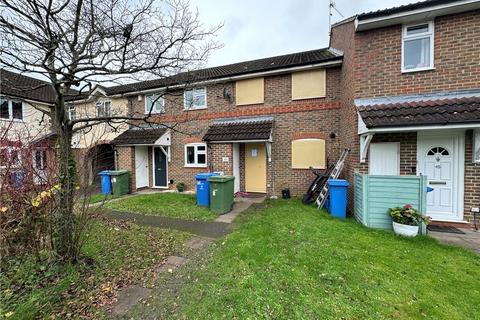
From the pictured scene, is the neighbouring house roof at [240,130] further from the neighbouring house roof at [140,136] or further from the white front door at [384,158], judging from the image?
the white front door at [384,158]

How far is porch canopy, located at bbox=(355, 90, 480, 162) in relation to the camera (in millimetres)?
5234

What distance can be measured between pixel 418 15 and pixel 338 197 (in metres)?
→ 5.47

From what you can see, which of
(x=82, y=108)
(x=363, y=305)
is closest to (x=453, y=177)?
(x=363, y=305)

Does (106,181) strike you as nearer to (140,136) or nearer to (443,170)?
(140,136)

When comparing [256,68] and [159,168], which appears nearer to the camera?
[256,68]

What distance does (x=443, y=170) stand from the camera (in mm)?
6109

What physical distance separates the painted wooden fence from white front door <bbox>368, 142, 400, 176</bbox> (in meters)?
1.02

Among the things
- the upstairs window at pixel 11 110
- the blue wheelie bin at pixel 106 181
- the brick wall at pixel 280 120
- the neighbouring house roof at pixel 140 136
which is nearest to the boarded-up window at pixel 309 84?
the brick wall at pixel 280 120

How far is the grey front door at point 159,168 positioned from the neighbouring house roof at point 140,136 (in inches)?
41.2

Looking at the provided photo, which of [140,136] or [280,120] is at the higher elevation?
[280,120]

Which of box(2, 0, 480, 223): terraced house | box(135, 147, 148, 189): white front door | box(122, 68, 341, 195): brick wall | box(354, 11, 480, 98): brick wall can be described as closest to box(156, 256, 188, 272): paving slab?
box(2, 0, 480, 223): terraced house

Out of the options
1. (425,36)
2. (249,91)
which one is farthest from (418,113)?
(249,91)

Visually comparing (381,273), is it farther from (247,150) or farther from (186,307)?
(247,150)

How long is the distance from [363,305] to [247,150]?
26.4 ft
